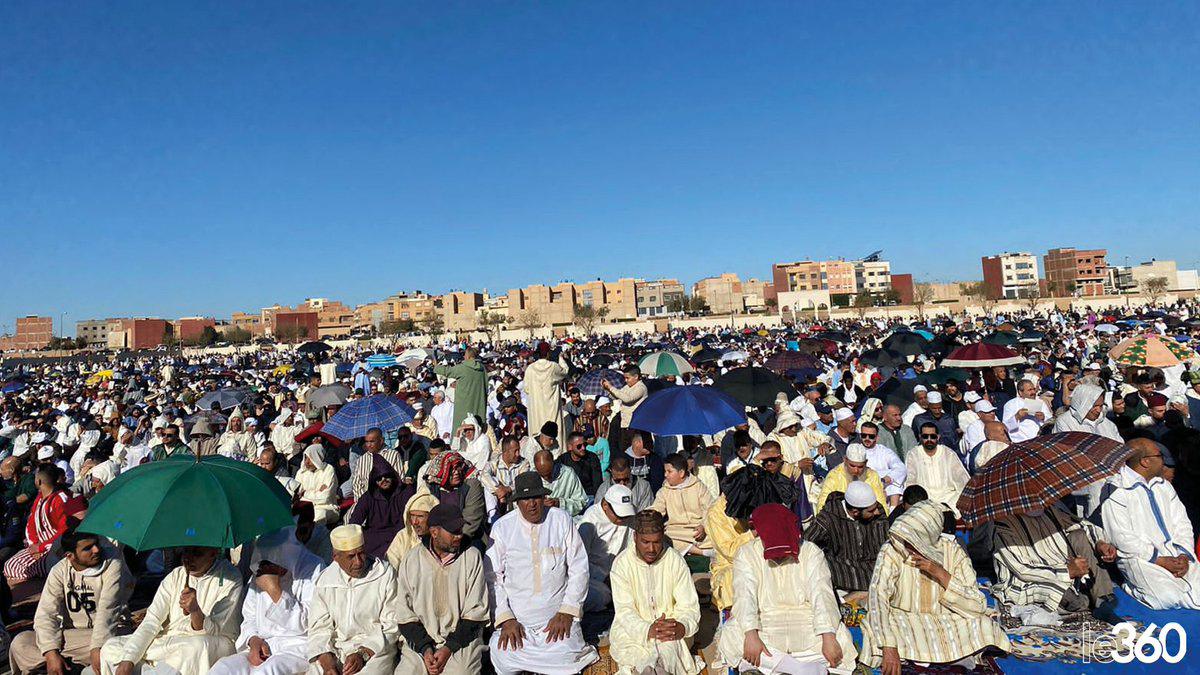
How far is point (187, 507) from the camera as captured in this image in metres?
3.63

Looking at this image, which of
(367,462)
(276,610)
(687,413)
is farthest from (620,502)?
(367,462)

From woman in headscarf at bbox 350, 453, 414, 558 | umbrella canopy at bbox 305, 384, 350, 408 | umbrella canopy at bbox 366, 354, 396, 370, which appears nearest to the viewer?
woman in headscarf at bbox 350, 453, 414, 558

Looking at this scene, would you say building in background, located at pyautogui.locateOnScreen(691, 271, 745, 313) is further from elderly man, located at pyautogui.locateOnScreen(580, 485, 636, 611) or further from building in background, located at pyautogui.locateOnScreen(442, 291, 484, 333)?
elderly man, located at pyautogui.locateOnScreen(580, 485, 636, 611)

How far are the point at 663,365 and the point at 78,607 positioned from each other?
8341 millimetres

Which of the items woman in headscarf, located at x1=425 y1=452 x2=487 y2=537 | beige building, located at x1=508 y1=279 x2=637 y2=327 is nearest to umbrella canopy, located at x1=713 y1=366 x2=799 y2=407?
woman in headscarf, located at x1=425 y1=452 x2=487 y2=537

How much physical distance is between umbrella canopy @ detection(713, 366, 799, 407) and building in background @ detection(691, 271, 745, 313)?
9370cm

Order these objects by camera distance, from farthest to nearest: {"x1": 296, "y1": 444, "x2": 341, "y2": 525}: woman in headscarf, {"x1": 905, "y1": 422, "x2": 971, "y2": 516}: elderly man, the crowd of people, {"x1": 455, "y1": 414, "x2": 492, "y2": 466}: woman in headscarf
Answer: {"x1": 455, "y1": 414, "x2": 492, "y2": 466}: woman in headscarf < {"x1": 296, "y1": 444, "x2": 341, "y2": 525}: woman in headscarf < {"x1": 905, "y1": 422, "x2": 971, "y2": 516}: elderly man < the crowd of people

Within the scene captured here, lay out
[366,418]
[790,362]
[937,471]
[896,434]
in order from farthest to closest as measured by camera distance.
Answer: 1. [790,362]
2. [366,418]
3. [896,434]
4. [937,471]

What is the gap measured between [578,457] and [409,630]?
2.61 metres

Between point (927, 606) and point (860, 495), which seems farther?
point (860, 495)

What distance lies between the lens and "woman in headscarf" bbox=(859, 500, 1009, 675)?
3.54 m

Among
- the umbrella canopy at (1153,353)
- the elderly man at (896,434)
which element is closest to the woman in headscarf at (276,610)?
the elderly man at (896,434)

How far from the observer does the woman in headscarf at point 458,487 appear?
5.02 metres

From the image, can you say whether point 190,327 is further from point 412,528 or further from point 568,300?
point 412,528
